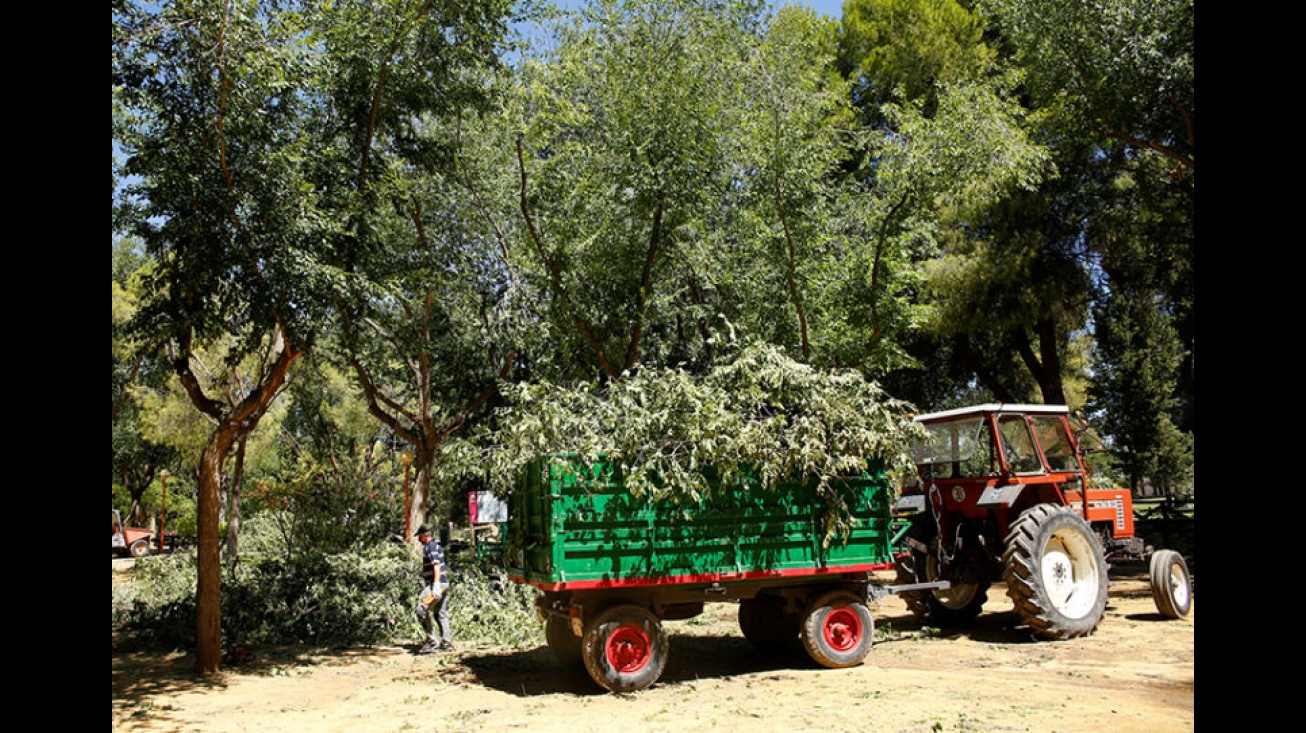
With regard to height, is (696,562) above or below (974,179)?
below

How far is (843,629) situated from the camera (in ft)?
31.4

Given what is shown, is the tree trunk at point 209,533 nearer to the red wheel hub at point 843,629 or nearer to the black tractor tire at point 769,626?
the black tractor tire at point 769,626

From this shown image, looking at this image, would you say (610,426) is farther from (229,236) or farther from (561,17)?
(561,17)

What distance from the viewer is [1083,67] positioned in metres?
15.7

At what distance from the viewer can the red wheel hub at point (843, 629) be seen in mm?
9531

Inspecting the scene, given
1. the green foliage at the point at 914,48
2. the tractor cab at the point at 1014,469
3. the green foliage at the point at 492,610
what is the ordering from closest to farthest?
the tractor cab at the point at 1014,469
the green foliage at the point at 492,610
the green foliage at the point at 914,48

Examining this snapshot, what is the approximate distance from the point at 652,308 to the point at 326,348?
25.9ft

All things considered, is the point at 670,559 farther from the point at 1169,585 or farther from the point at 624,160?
the point at 624,160

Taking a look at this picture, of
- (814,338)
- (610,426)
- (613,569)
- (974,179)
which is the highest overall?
(974,179)

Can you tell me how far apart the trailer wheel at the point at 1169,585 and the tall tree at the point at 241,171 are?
410 inches

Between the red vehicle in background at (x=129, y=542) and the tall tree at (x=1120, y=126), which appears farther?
the red vehicle in background at (x=129, y=542)

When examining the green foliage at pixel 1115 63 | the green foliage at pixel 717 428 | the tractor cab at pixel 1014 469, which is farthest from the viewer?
the green foliage at pixel 1115 63

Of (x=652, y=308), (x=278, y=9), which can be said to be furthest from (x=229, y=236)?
(x=652, y=308)

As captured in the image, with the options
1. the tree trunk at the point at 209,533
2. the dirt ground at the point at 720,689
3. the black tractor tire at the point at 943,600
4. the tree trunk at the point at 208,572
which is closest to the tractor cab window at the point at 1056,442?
the black tractor tire at the point at 943,600
